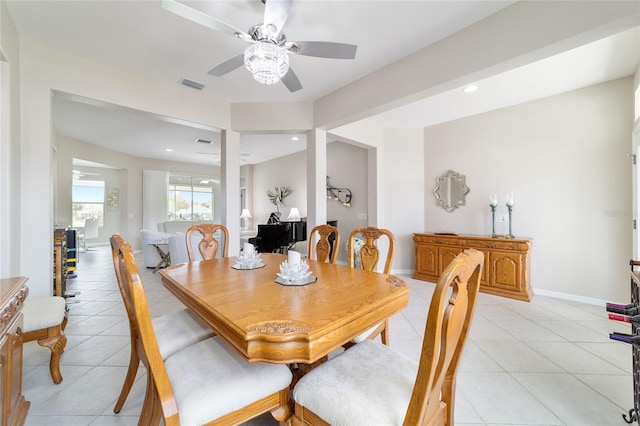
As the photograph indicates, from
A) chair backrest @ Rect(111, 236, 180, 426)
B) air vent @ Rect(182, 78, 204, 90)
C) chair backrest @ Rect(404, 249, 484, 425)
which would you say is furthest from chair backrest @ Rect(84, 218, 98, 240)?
chair backrest @ Rect(404, 249, 484, 425)

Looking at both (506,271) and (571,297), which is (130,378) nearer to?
(506,271)

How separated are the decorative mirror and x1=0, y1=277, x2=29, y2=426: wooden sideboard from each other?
5013mm

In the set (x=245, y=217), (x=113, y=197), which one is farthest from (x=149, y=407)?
(x=113, y=197)

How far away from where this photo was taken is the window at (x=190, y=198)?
8492 mm

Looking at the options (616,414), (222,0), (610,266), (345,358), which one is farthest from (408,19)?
(610,266)

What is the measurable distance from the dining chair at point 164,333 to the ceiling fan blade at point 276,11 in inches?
65.4

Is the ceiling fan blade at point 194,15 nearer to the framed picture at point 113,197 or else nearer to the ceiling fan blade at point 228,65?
the ceiling fan blade at point 228,65

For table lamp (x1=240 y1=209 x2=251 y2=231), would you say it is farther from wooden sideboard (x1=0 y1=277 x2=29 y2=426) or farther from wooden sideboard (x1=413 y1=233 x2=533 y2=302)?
wooden sideboard (x1=0 y1=277 x2=29 y2=426)

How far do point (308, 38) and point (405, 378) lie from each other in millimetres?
2682

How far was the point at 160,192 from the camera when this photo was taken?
786 centimetres

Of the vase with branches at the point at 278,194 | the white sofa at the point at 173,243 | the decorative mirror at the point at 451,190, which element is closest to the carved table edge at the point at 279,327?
the white sofa at the point at 173,243

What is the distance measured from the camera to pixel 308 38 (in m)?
2.35

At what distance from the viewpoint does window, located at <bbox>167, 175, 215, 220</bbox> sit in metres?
8.49

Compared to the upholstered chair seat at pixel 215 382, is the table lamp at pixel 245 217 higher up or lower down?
higher up
